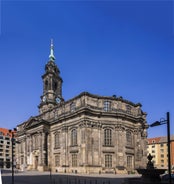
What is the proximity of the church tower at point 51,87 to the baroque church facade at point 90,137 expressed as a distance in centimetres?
788

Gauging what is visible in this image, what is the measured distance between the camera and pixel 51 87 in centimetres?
6800

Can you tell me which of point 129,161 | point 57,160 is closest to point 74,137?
point 57,160

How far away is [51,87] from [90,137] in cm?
2501

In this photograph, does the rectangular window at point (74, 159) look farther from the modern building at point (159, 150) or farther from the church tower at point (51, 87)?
the modern building at point (159, 150)

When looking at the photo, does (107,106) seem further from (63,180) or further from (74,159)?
(63,180)

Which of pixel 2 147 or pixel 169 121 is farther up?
pixel 169 121

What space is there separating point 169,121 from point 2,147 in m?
105

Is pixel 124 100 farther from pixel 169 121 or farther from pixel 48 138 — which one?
pixel 169 121

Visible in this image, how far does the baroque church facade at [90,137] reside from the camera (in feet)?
155

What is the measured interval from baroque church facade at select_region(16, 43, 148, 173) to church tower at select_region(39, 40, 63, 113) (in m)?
7.88

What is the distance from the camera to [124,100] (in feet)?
171

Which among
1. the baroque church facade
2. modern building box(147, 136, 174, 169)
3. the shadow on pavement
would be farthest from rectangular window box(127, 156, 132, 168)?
modern building box(147, 136, 174, 169)

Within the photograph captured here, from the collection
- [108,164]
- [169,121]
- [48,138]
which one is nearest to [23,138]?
[48,138]

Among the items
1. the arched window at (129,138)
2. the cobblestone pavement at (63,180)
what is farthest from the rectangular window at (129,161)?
the cobblestone pavement at (63,180)
